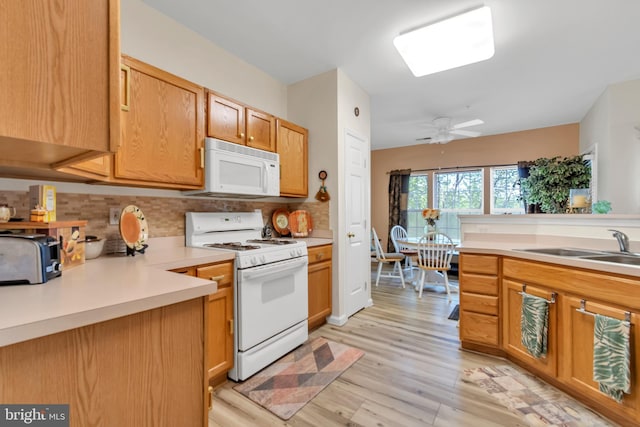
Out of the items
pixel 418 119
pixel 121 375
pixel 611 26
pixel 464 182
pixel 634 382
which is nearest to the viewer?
pixel 121 375

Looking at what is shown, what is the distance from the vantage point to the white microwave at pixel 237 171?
2146 mm

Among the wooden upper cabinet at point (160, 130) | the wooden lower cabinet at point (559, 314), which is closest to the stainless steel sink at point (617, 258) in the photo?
the wooden lower cabinet at point (559, 314)

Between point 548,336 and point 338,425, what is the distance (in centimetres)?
144

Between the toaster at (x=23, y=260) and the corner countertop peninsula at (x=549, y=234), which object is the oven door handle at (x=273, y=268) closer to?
the toaster at (x=23, y=260)

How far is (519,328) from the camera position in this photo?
2.08 meters

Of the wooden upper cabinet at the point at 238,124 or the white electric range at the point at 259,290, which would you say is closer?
the white electric range at the point at 259,290

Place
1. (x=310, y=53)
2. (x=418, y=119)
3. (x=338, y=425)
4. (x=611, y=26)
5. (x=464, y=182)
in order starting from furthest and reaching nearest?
(x=464, y=182) < (x=418, y=119) < (x=310, y=53) < (x=611, y=26) < (x=338, y=425)

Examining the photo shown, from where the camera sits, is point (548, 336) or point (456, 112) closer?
point (548, 336)

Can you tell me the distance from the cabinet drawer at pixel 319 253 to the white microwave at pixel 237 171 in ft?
2.07

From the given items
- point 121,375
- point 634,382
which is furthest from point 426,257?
point 121,375

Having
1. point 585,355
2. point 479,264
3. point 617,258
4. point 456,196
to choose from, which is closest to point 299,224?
point 479,264

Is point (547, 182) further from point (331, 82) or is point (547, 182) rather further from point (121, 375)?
point (121, 375)

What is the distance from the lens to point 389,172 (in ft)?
21.1

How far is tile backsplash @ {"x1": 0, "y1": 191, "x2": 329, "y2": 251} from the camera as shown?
5.19 ft
